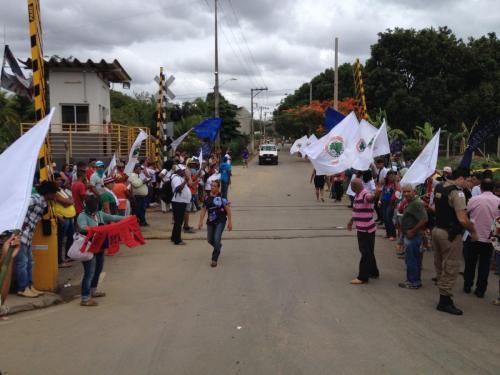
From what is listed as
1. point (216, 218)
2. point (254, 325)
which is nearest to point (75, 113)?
point (216, 218)

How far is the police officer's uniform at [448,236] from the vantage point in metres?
6.27

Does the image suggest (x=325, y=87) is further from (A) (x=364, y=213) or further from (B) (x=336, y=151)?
(A) (x=364, y=213)

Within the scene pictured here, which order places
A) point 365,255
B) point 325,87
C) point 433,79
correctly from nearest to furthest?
1. point 365,255
2. point 433,79
3. point 325,87

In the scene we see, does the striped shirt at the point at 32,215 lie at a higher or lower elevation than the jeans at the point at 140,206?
higher

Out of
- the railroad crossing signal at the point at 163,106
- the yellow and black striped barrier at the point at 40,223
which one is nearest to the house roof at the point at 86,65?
the railroad crossing signal at the point at 163,106

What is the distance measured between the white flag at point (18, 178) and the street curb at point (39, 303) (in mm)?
3176

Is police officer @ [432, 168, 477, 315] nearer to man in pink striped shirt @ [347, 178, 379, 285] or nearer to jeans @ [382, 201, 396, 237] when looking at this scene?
man in pink striped shirt @ [347, 178, 379, 285]

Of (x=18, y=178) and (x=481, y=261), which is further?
(x=481, y=261)

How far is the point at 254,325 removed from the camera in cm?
569

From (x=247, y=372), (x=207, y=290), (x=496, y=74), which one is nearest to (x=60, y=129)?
(x=207, y=290)

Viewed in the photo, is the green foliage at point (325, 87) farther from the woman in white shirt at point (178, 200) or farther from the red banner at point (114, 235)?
the red banner at point (114, 235)

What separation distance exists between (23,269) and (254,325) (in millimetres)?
3338

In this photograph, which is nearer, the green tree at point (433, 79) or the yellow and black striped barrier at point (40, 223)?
the yellow and black striped barrier at point (40, 223)

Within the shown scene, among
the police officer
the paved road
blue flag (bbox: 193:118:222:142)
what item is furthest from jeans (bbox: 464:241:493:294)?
blue flag (bbox: 193:118:222:142)
